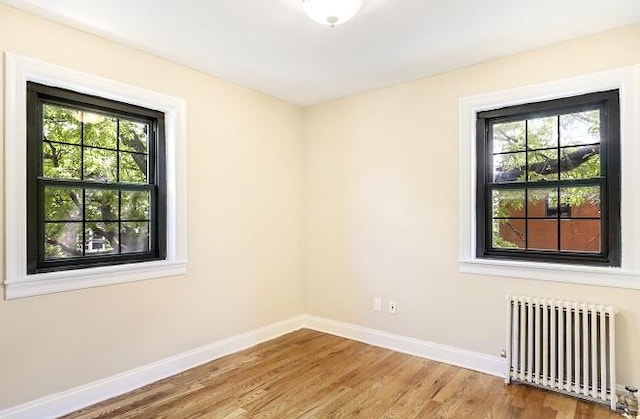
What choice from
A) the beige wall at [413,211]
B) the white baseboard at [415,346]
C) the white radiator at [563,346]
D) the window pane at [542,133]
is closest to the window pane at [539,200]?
the window pane at [542,133]

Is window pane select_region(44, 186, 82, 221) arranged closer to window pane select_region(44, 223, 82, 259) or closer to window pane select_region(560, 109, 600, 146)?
window pane select_region(44, 223, 82, 259)

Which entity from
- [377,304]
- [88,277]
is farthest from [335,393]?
[88,277]

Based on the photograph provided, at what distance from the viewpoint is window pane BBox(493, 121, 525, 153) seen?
9.50 feet

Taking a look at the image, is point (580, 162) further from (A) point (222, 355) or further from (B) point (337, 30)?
(A) point (222, 355)

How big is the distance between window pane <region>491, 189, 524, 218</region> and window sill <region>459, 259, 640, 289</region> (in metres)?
0.39

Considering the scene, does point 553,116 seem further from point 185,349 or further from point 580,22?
point 185,349

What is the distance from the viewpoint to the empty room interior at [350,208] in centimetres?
227

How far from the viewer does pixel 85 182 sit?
2508mm

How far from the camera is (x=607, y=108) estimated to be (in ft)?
8.32

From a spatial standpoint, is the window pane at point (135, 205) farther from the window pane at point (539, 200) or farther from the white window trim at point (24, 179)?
the window pane at point (539, 200)

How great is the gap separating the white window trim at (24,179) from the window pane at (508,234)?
2.58 meters

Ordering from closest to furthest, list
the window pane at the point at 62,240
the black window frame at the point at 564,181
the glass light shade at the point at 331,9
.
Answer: the glass light shade at the point at 331,9
the window pane at the point at 62,240
the black window frame at the point at 564,181

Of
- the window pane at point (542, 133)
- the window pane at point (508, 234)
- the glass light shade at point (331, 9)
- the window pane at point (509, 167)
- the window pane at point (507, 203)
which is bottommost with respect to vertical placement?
the window pane at point (508, 234)

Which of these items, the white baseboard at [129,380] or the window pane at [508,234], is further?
the window pane at [508,234]
